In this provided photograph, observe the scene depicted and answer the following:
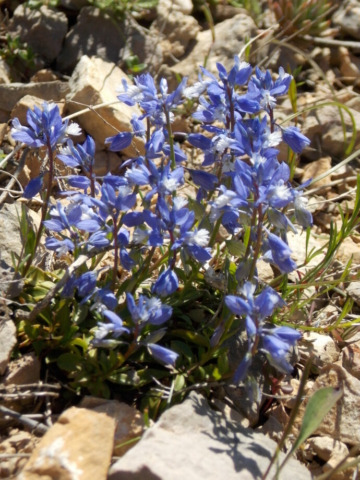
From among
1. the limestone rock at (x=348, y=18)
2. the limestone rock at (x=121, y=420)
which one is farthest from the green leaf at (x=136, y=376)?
Result: the limestone rock at (x=348, y=18)

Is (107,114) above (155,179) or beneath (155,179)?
beneath

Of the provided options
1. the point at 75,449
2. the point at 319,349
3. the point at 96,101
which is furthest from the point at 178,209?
the point at 96,101

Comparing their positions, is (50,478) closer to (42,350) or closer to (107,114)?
(42,350)

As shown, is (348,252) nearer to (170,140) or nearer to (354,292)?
(354,292)

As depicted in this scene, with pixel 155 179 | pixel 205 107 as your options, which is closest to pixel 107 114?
pixel 205 107

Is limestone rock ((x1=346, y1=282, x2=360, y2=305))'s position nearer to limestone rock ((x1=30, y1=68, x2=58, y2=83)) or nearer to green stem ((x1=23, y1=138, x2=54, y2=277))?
green stem ((x1=23, y1=138, x2=54, y2=277))

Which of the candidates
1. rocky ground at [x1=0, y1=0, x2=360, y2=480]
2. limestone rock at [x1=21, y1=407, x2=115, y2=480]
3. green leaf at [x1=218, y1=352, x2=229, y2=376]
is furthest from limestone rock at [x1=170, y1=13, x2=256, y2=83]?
limestone rock at [x1=21, y1=407, x2=115, y2=480]
